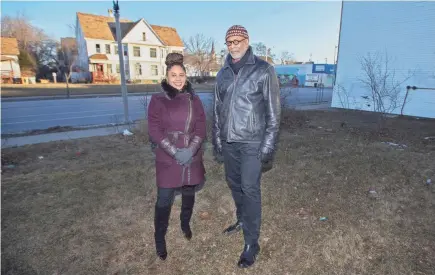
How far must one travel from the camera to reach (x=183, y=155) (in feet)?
8.19

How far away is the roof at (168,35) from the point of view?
1836 inches

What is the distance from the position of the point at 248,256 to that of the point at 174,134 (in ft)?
4.48

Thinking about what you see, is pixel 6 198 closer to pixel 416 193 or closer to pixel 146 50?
pixel 416 193

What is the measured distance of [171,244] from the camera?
298cm

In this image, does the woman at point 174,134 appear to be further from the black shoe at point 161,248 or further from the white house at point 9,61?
the white house at point 9,61

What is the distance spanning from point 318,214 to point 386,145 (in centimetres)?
432

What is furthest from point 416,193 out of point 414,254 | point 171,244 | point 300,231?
point 171,244

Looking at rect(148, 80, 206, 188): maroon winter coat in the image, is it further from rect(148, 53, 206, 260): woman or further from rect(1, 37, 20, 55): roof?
rect(1, 37, 20, 55): roof

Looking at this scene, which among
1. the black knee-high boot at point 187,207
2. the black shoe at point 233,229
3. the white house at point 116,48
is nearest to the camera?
the black knee-high boot at point 187,207

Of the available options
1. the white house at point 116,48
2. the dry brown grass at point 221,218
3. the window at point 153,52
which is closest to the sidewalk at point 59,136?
the dry brown grass at point 221,218

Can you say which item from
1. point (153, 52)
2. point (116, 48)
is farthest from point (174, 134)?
point (153, 52)

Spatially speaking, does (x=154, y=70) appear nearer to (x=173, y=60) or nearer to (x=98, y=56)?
(x=98, y=56)

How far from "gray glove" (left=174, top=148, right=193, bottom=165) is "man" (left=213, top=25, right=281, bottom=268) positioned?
14.7 inches

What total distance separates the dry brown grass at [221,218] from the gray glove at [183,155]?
3.35 ft
